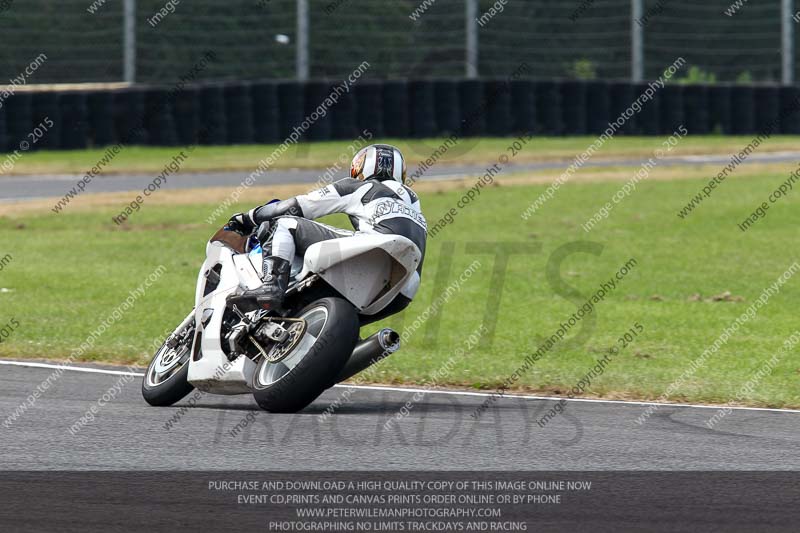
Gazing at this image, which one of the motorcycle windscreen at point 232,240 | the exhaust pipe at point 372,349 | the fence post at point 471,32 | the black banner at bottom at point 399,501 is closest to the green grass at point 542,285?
the exhaust pipe at point 372,349

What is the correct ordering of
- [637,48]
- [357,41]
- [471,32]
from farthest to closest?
[357,41] → [637,48] → [471,32]

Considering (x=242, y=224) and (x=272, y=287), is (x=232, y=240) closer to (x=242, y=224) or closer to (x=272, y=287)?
(x=242, y=224)

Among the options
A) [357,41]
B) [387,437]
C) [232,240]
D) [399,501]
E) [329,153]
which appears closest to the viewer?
[399,501]

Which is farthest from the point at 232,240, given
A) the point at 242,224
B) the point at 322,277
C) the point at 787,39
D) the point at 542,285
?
the point at 787,39

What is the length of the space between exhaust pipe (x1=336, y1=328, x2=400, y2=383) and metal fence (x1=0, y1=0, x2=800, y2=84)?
20.6 m

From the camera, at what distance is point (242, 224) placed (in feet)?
27.4

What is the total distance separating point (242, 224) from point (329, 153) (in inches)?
754

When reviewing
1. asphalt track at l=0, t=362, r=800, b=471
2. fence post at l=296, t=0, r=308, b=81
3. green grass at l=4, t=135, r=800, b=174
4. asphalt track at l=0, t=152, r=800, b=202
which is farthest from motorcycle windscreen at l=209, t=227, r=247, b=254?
fence post at l=296, t=0, r=308, b=81

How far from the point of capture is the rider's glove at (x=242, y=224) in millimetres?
8308

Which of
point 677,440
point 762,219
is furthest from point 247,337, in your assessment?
point 762,219

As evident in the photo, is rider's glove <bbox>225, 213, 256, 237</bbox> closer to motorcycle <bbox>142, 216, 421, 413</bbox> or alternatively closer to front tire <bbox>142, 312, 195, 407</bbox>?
motorcycle <bbox>142, 216, 421, 413</bbox>

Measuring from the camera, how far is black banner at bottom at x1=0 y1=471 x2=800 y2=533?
5324mm

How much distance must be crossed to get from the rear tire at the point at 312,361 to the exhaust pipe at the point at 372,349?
246mm

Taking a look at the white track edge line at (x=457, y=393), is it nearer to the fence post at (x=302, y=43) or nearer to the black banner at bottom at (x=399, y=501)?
the black banner at bottom at (x=399, y=501)
